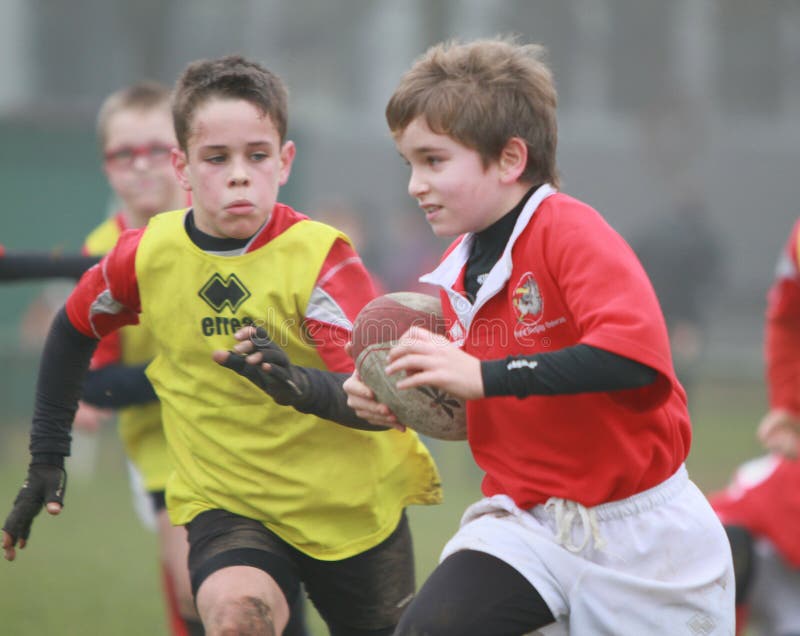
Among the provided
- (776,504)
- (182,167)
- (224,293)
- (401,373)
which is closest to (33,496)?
(224,293)

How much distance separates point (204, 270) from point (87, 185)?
11392mm

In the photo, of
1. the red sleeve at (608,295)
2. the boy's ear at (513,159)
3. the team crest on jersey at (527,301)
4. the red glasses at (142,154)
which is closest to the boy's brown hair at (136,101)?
the red glasses at (142,154)

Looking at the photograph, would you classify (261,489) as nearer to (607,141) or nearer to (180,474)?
(180,474)

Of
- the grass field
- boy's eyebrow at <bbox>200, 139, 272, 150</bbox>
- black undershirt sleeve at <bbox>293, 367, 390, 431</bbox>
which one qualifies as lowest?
the grass field

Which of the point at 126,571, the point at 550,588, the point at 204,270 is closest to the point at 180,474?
the point at 204,270

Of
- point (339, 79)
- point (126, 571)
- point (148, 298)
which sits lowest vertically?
point (126, 571)

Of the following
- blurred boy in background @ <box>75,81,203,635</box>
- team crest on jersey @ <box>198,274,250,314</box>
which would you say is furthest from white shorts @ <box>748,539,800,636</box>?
team crest on jersey @ <box>198,274,250,314</box>

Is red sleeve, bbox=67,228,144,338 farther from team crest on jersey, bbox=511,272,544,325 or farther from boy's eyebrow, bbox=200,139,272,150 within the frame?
team crest on jersey, bbox=511,272,544,325

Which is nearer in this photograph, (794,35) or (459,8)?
(459,8)

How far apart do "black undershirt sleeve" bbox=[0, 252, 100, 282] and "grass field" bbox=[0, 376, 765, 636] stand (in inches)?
74.0

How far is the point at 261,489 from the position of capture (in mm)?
3770

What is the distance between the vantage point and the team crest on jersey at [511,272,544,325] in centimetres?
326

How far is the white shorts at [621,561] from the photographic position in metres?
3.24

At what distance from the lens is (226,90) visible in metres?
3.84
